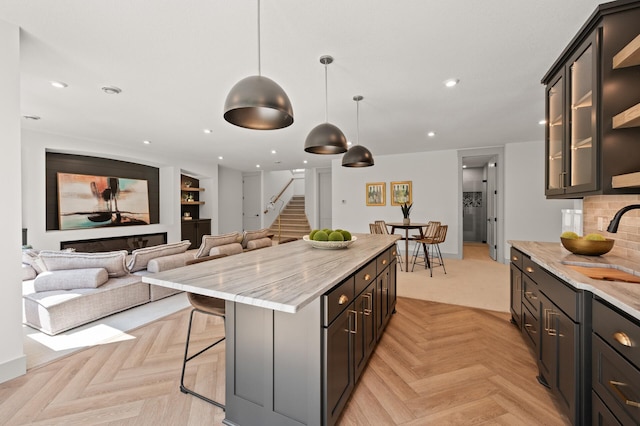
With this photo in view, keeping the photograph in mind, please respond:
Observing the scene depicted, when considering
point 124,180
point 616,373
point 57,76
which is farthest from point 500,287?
point 124,180

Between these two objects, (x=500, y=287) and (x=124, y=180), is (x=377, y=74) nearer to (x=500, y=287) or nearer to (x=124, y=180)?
(x=500, y=287)

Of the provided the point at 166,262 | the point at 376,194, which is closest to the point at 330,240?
the point at 166,262

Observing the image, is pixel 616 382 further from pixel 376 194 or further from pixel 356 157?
pixel 376 194

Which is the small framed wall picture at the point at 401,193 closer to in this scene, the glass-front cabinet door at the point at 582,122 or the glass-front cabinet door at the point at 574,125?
the glass-front cabinet door at the point at 574,125

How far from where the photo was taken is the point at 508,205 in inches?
238

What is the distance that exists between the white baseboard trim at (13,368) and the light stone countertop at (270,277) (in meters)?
1.59

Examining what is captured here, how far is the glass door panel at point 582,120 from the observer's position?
183cm

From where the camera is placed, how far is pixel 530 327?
2232 millimetres

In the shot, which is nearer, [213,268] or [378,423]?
[378,423]

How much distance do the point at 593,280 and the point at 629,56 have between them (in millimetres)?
1258

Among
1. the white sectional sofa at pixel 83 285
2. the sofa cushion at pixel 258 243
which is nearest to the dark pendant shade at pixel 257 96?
the white sectional sofa at pixel 83 285

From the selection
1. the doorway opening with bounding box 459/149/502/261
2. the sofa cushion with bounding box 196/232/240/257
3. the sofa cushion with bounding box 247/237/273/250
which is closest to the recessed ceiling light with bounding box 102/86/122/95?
the sofa cushion with bounding box 196/232/240/257

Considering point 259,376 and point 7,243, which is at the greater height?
point 7,243

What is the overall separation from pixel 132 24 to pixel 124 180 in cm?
611
